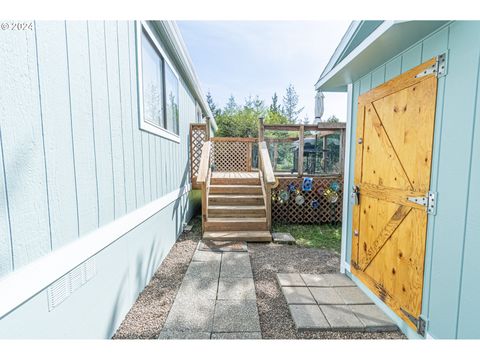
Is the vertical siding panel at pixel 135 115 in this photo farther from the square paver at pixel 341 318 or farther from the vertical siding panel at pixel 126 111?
the square paver at pixel 341 318

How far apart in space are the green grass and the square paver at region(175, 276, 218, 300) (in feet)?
7.25

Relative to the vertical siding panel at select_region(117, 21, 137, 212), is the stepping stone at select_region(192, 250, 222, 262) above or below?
below

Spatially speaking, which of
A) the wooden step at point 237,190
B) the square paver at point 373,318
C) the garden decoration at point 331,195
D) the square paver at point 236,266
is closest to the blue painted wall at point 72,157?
the square paver at point 236,266

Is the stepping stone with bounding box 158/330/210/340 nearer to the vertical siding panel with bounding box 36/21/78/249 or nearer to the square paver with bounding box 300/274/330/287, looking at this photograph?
the vertical siding panel with bounding box 36/21/78/249

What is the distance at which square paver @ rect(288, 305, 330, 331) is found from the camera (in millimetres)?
2040

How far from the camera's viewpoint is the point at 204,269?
3223 mm

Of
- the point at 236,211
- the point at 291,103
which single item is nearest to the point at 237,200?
the point at 236,211

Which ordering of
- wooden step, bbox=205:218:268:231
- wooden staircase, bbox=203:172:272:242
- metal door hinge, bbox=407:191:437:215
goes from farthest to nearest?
wooden step, bbox=205:218:268:231
wooden staircase, bbox=203:172:272:242
metal door hinge, bbox=407:191:437:215

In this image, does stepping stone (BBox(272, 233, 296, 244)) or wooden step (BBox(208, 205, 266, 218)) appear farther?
wooden step (BBox(208, 205, 266, 218))

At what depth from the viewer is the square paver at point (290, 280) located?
9.18 ft

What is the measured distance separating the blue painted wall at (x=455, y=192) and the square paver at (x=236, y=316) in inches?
55.1

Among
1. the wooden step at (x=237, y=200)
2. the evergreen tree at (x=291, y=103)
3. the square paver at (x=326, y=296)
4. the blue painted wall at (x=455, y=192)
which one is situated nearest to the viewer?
the blue painted wall at (x=455, y=192)

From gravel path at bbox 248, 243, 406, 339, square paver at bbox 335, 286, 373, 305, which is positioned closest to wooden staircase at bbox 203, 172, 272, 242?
gravel path at bbox 248, 243, 406, 339

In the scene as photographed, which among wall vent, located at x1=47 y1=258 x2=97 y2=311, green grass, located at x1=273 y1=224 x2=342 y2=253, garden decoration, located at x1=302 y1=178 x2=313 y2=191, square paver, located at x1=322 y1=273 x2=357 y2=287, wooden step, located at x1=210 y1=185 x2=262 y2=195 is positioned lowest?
green grass, located at x1=273 y1=224 x2=342 y2=253
